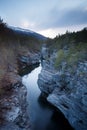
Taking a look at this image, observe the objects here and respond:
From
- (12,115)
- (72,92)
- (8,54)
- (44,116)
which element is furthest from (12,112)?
(8,54)

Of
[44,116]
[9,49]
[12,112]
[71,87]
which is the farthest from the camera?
[9,49]

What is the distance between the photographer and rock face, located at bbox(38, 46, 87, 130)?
662 inches

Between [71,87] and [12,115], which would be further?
[71,87]

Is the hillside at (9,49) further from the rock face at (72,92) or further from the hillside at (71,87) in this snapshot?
A: the rock face at (72,92)

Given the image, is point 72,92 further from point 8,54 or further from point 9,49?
point 9,49

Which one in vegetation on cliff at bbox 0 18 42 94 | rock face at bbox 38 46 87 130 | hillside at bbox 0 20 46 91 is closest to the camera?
rock face at bbox 38 46 87 130

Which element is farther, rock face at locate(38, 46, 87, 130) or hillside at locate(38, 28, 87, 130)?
hillside at locate(38, 28, 87, 130)

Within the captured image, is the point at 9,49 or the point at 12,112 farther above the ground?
the point at 9,49

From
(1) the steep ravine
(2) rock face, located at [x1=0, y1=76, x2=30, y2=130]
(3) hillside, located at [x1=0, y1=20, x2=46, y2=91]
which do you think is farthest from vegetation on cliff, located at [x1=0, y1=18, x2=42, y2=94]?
(2) rock face, located at [x1=0, y1=76, x2=30, y2=130]

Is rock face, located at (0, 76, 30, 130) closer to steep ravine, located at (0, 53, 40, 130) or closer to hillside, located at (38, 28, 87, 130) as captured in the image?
steep ravine, located at (0, 53, 40, 130)

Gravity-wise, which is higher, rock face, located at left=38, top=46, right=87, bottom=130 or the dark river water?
rock face, located at left=38, top=46, right=87, bottom=130

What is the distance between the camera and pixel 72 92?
19438 millimetres

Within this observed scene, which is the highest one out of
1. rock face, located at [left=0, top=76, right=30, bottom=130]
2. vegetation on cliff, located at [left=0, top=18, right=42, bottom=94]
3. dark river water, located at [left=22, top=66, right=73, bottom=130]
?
vegetation on cliff, located at [left=0, top=18, right=42, bottom=94]

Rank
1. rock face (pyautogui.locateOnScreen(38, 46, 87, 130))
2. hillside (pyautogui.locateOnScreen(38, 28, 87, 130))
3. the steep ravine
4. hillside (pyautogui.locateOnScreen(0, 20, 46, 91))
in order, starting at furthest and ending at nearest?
1. hillside (pyautogui.locateOnScreen(0, 20, 46, 91))
2. hillside (pyautogui.locateOnScreen(38, 28, 87, 130))
3. rock face (pyautogui.locateOnScreen(38, 46, 87, 130))
4. the steep ravine
